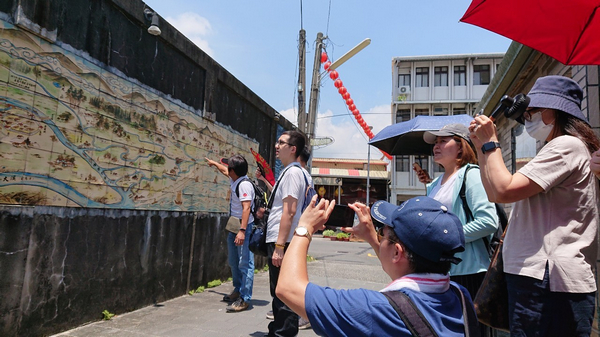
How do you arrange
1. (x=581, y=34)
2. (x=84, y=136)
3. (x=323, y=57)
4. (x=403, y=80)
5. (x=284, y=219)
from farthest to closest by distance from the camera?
1. (x=403, y=80)
2. (x=323, y=57)
3. (x=84, y=136)
4. (x=284, y=219)
5. (x=581, y=34)

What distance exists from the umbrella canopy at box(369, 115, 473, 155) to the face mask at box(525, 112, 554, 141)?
4.43 ft

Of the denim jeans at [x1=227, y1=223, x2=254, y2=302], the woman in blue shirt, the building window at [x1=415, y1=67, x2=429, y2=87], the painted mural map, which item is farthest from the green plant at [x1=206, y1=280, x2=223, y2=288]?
the building window at [x1=415, y1=67, x2=429, y2=87]

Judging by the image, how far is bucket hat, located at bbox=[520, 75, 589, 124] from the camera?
2.01 m

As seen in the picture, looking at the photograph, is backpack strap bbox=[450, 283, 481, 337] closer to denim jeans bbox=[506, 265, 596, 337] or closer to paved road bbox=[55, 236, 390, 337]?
denim jeans bbox=[506, 265, 596, 337]

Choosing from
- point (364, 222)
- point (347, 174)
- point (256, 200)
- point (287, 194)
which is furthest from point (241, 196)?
point (347, 174)

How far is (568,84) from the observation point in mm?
2064

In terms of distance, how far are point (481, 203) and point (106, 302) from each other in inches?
147

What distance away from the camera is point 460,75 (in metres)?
28.8

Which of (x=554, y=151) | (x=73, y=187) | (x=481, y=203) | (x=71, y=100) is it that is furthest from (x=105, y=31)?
(x=554, y=151)

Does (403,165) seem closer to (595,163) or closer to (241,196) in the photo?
(241,196)

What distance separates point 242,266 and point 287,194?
2.06 metres

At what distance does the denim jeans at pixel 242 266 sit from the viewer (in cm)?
509

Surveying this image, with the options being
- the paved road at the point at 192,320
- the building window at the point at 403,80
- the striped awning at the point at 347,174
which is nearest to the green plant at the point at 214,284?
the paved road at the point at 192,320

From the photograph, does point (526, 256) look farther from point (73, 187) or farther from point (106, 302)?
point (106, 302)
